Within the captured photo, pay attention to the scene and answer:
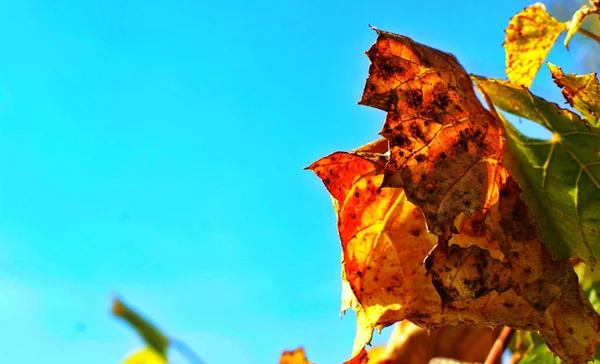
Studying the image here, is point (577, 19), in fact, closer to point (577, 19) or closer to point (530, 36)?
point (577, 19)

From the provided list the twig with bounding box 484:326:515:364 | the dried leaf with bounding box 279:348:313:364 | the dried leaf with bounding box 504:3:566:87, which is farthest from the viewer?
the dried leaf with bounding box 279:348:313:364

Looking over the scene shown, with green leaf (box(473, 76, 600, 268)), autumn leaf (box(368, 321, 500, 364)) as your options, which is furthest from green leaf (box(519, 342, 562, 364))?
green leaf (box(473, 76, 600, 268))

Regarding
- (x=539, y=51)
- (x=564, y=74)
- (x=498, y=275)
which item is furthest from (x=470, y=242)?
(x=539, y=51)

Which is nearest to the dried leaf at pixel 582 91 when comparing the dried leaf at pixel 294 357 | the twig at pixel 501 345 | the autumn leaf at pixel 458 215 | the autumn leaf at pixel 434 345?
the autumn leaf at pixel 458 215

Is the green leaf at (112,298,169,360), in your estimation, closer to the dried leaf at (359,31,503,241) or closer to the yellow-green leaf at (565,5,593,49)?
the dried leaf at (359,31,503,241)

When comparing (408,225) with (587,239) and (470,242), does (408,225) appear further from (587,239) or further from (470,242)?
(587,239)

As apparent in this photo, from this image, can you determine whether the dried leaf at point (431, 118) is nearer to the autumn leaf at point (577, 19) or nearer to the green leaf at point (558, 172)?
the green leaf at point (558, 172)
